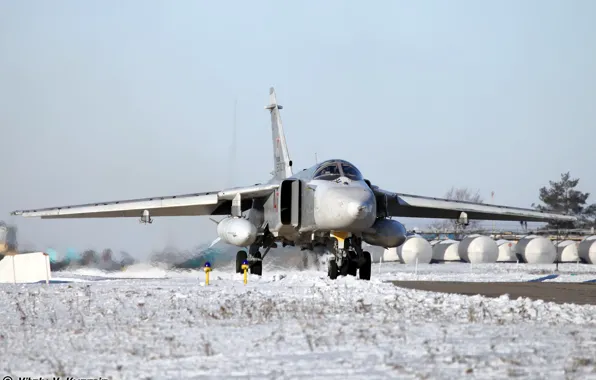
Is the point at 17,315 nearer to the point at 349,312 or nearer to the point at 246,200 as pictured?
the point at 349,312

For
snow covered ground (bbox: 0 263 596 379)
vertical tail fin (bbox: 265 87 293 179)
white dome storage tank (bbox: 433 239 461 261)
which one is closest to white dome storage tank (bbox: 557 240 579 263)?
white dome storage tank (bbox: 433 239 461 261)

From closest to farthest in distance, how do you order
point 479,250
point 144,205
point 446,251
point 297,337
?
point 297,337
point 144,205
point 479,250
point 446,251

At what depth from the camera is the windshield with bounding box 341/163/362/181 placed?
1986cm

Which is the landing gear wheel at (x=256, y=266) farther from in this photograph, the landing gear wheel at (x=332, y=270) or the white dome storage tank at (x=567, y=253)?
the white dome storage tank at (x=567, y=253)

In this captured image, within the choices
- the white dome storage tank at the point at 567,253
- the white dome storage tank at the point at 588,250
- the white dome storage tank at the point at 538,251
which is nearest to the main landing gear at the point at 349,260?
the white dome storage tank at the point at 538,251

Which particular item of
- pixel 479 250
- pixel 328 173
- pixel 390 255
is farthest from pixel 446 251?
pixel 328 173

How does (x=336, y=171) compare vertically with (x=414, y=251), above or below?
above

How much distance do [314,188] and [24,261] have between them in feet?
30.7

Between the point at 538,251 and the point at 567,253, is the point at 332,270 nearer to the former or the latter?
the point at 538,251

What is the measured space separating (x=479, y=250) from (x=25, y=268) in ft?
101

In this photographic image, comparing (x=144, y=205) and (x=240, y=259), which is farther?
(x=240, y=259)

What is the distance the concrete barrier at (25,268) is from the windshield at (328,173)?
8.27 m

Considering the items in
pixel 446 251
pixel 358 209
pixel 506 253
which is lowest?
pixel 506 253

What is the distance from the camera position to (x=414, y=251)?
154 ft
